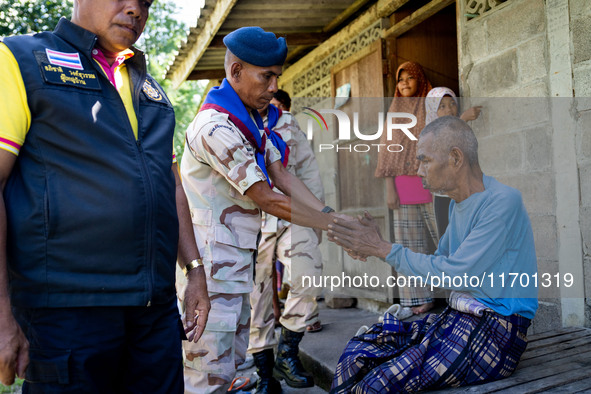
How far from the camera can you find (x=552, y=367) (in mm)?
2289

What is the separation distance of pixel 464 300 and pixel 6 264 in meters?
1.72

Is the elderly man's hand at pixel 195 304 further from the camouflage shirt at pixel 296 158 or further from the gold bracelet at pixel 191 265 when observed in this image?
the camouflage shirt at pixel 296 158

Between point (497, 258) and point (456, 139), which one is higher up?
point (456, 139)

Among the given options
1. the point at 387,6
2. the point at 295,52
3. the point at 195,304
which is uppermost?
the point at 295,52

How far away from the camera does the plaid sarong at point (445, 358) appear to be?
6.81ft

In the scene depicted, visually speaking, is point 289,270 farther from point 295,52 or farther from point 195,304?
point 295,52

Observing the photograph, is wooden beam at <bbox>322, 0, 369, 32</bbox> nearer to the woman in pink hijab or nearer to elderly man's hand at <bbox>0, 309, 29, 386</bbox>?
the woman in pink hijab

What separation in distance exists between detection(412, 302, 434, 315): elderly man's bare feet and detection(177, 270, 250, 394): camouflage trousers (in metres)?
2.02

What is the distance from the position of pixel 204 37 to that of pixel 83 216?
4.05 metres

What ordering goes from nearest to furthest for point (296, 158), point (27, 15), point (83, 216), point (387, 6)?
point (83, 216) → point (296, 158) → point (387, 6) → point (27, 15)

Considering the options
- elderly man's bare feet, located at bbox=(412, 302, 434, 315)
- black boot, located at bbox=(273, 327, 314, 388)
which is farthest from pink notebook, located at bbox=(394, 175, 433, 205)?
black boot, located at bbox=(273, 327, 314, 388)

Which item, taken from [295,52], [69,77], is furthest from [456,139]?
[295,52]

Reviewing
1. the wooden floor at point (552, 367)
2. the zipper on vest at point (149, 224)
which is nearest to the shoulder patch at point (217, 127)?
the zipper on vest at point (149, 224)

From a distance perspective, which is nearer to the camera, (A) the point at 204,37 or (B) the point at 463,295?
(B) the point at 463,295
